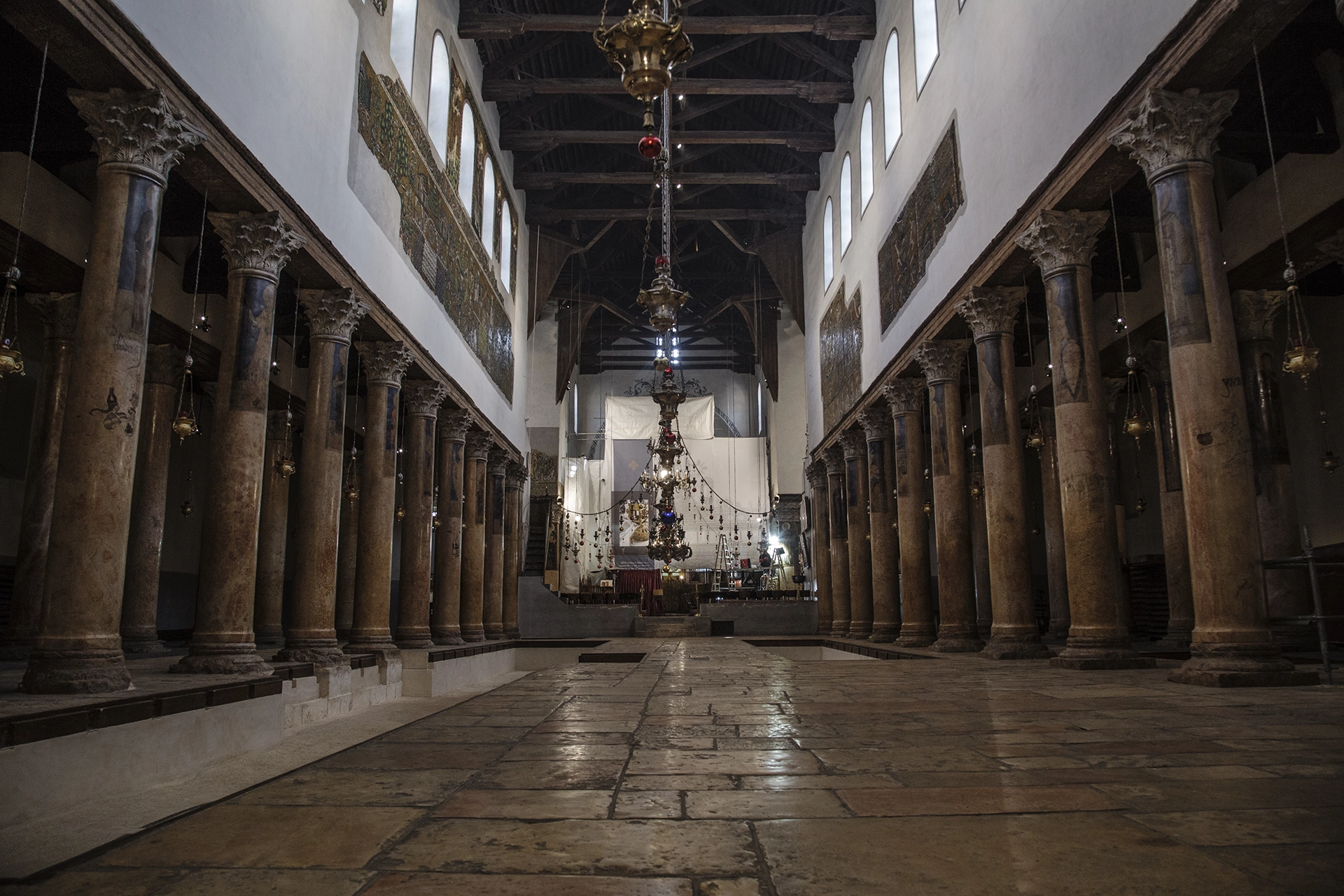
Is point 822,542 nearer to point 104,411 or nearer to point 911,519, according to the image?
point 911,519

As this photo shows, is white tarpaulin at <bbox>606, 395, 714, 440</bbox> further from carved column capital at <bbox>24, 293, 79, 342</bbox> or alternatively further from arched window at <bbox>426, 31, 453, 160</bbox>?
carved column capital at <bbox>24, 293, 79, 342</bbox>

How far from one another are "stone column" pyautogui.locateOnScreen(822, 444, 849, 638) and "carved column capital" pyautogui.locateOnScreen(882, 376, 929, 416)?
546 centimetres

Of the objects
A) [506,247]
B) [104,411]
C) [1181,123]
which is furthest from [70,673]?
[506,247]

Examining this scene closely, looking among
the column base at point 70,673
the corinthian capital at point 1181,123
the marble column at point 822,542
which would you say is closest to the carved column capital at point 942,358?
the corinthian capital at point 1181,123

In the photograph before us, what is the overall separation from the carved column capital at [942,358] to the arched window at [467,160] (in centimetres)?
1024

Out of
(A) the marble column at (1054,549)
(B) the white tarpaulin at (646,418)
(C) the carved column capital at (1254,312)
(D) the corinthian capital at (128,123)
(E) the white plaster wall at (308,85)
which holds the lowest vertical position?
(A) the marble column at (1054,549)

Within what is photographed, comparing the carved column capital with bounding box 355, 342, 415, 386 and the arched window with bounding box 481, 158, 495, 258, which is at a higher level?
the arched window with bounding box 481, 158, 495, 258

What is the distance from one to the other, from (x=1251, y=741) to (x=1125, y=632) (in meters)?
6.37

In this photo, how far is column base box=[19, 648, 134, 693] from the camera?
266 inches

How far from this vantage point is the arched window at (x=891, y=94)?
17.8 m

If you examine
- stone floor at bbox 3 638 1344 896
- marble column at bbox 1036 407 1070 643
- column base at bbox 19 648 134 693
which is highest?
marble column at bbox 1036 407 1070 643

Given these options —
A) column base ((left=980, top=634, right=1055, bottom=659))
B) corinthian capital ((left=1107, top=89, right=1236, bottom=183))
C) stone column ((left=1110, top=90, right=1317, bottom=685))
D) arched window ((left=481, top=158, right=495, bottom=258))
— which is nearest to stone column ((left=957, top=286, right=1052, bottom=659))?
column base ((left=980, top=634, right=1055, bottom=659))

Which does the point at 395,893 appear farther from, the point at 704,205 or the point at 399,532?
the point at 704,205

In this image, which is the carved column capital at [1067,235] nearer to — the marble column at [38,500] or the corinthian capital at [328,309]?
the corinthian capital at [328,309]
